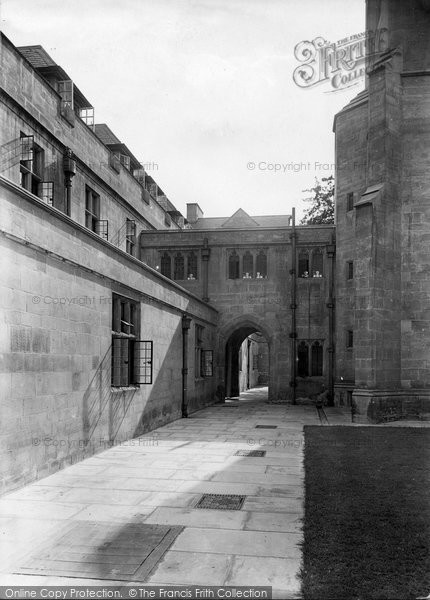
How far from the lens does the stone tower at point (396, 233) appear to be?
56.4ft

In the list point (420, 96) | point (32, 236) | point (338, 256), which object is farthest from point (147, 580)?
point (338, 256)

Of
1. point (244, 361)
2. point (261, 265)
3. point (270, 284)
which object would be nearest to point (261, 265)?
point (261, 265)

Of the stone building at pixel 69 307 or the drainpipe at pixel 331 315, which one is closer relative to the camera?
the stone building at pixel 69 307

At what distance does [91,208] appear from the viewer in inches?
789

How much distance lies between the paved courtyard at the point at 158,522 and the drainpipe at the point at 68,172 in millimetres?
8796

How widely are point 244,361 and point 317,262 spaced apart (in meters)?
15.5

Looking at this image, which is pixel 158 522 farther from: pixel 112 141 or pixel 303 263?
pixel 112 141

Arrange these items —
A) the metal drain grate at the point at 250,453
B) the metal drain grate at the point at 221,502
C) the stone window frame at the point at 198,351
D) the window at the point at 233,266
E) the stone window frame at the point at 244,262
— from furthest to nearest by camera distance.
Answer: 1. the window at the point at 233,266
2. the stone window frame at the point at 244,262
3. the stone window frame at the point at 198,351
4. the metal drain grate at the point at 250,453
5. the metal drain grate at the point at 221,502

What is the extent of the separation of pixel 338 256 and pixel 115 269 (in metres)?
13.3

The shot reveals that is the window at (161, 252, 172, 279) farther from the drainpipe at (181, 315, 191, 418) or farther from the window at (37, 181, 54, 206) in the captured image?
the window at (37, 181, 54, 206)

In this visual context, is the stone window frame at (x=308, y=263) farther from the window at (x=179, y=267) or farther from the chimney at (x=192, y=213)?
the chimney at (x=192, y=213)

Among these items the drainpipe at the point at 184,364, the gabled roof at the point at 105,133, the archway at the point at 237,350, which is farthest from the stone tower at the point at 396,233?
the gabled roof at the point at 105,133

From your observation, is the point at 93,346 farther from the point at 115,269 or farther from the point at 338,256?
the point at 338,256

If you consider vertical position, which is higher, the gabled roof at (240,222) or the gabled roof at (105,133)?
the gabled roof at (105,133)
